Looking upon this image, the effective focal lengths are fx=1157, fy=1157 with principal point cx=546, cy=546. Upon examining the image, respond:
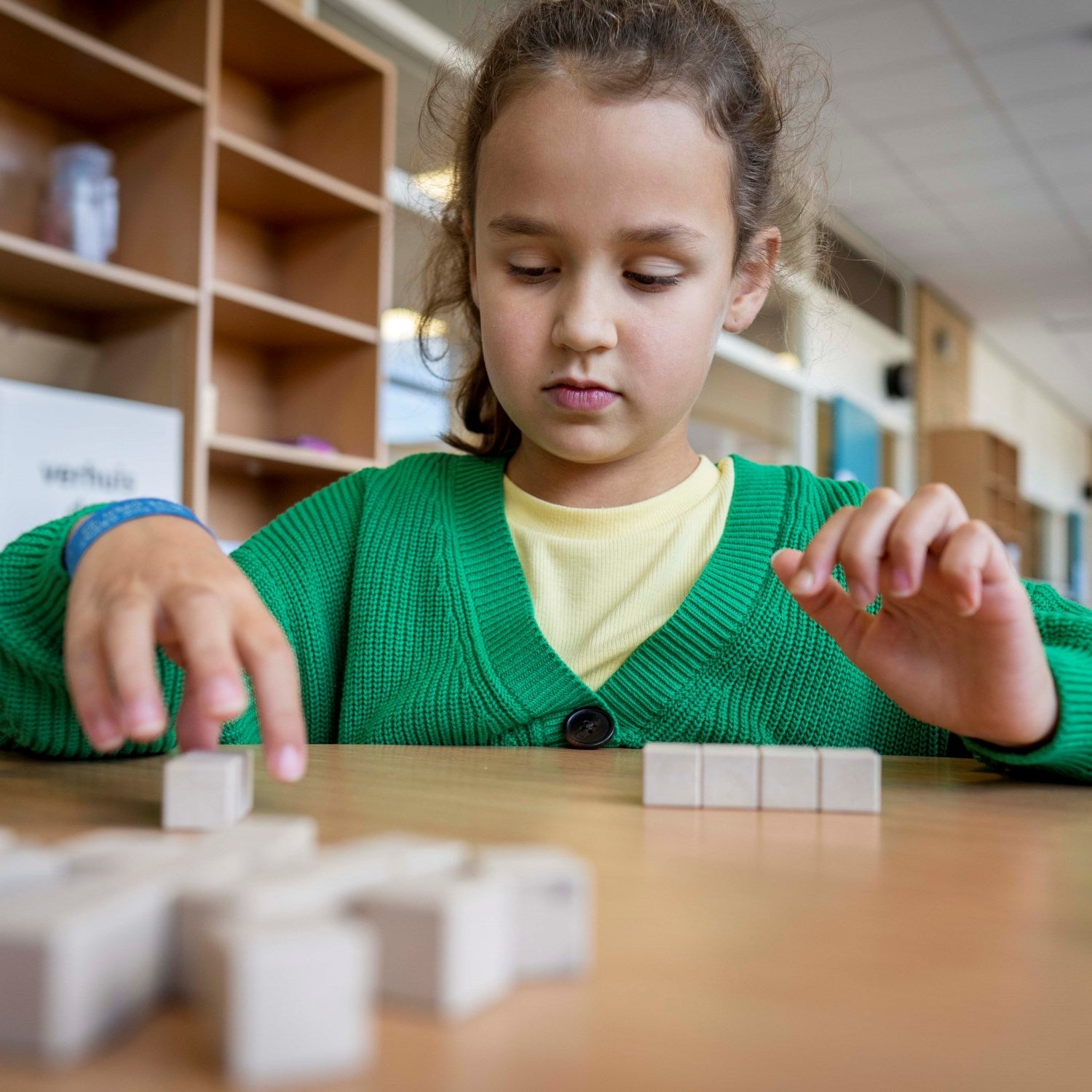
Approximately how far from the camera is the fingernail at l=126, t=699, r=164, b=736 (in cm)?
42

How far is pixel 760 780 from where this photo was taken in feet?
1.61

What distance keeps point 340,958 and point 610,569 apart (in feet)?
2.77

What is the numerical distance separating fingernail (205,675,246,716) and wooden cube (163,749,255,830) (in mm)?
21

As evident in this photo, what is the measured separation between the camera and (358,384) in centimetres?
287

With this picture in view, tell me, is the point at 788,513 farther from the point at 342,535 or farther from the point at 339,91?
the point at 339,91

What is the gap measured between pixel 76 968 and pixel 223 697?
235 millimetres

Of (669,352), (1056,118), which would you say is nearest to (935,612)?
(669,352)

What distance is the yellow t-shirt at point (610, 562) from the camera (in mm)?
996

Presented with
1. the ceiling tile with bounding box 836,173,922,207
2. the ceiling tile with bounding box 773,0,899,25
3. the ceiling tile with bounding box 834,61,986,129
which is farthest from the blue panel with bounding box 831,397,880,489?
the ceiling tile with bounding box 773,0,899,25

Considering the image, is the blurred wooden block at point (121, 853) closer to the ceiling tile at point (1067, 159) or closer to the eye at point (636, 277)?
the eye at point (636, 277)

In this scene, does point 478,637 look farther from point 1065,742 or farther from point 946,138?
point 946,138

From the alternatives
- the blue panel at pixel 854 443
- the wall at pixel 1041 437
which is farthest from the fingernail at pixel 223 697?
the wall at pixel 1041 437

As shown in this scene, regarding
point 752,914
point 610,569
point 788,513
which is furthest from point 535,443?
point 752,914

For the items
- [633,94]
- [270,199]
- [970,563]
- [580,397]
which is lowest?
[970,563]
